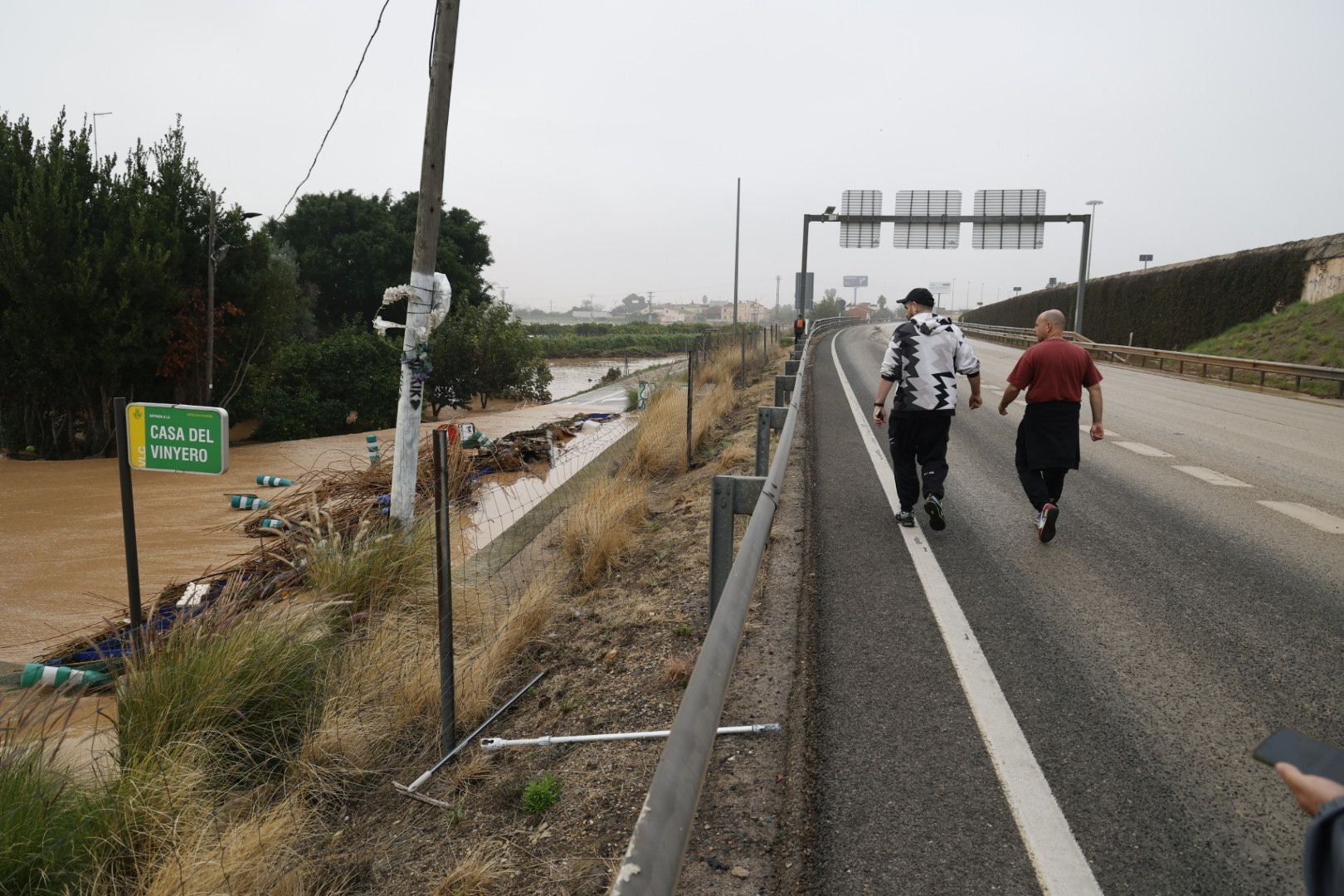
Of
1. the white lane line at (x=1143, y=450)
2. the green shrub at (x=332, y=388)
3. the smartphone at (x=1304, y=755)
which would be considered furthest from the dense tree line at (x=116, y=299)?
the smartphone at (x=1304, y=755)

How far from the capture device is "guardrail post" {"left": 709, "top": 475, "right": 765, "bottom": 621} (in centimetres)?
392

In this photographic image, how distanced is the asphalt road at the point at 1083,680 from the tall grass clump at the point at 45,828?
Result: 253cm

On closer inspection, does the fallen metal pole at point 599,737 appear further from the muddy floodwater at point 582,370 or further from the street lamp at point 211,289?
the muddy floodwater at point 582,370

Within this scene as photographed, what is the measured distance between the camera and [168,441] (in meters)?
4.04

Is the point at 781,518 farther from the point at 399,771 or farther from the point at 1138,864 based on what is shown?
the point at 1138,864

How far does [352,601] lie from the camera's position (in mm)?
5871

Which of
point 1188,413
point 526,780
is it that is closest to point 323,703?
point 526,780

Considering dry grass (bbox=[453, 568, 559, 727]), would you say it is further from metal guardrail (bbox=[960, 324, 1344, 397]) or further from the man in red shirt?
metal guardrail (bbox=[960, 324, 1344, 397])

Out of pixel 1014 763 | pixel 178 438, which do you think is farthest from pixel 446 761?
pixel 1014 763

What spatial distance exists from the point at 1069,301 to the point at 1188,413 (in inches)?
1334

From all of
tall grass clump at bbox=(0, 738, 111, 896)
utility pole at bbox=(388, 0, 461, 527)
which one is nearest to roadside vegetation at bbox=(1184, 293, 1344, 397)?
utility pole at bbox=(388, 0, 461, 527)

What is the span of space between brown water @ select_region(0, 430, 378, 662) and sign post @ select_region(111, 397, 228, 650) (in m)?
3.22

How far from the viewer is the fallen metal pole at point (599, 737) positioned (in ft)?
11.9

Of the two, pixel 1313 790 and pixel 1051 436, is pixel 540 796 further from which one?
pixel 1051 436
